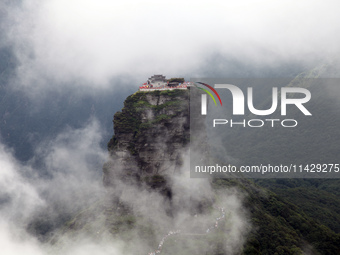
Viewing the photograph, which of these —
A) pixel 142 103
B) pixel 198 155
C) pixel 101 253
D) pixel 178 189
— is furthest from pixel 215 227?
pixel 142 103

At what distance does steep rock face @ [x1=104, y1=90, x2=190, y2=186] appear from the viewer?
80.9 metres

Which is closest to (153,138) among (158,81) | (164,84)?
(164,84)

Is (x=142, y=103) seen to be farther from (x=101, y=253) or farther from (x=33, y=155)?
(x=33, y=155)

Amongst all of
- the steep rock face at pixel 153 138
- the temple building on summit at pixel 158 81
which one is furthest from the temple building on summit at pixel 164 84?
the steep rock face at pixel 153 138

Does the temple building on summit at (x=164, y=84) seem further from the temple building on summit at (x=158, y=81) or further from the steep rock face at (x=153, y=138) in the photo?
the steep rock face at (x=153, y=138)

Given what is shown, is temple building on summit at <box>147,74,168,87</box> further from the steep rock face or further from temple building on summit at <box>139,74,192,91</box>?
the steep rock face

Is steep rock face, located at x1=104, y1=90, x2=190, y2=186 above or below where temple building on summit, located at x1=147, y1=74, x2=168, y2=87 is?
→ below

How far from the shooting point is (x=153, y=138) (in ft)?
265

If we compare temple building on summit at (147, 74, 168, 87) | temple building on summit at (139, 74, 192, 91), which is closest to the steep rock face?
temple building on summit at (139, 74, 192, 91)

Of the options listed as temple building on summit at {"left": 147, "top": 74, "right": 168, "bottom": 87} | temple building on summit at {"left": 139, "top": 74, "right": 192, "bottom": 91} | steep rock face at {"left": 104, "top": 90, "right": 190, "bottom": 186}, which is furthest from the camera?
temple building on summit at {"left": 147, "top": 74, "right": 168, "bottom": 87}

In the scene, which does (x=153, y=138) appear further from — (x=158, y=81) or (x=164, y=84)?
(x=158, y=81)

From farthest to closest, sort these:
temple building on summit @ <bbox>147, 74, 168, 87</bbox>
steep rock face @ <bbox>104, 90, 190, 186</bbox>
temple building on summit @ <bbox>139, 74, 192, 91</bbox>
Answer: temple building on summit @ <bbox>147, 74, 168, 87</bbox>
temple building on summit @ <bbox>139, 74, 192, 91</bbox>
steep rock face @ <bbox>104, 90, 190, 186</bbox>

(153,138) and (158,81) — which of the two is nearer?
(153,138)

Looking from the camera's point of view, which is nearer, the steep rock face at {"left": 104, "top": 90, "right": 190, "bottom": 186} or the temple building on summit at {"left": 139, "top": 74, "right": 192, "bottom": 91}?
the steep rock face at {"left": 104, "top": 90, "right": 190, "bottom": 186}
